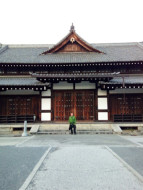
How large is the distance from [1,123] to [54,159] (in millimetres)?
10710

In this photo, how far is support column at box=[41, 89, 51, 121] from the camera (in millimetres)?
15492

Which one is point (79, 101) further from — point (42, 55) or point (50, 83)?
point (42, 55)

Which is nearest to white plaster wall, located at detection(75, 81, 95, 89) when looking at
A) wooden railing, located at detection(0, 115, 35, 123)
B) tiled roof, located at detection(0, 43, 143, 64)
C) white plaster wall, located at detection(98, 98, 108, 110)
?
white plaster wall, located at detection(98, 98, 108, 110)

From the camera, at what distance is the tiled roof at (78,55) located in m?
16.6

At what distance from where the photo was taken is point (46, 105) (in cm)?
1555

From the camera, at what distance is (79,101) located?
51.5 ft

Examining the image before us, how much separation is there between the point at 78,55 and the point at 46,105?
6369 millimetres

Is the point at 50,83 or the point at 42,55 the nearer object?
the point at 50,83

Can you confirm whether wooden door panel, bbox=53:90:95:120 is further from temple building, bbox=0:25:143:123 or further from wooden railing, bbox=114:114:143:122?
wooden railing, bbox=114:114:143:122

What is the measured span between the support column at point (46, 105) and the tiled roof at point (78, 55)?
119 inches

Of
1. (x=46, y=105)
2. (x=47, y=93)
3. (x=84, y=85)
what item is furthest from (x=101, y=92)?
(x=46, y=105)

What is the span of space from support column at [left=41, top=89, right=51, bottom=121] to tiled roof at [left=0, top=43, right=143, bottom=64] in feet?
9.94

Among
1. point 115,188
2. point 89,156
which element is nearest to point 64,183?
point 115,188

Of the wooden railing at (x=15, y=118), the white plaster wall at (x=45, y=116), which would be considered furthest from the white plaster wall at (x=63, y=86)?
the wooden railing at (x=15, y=118)
